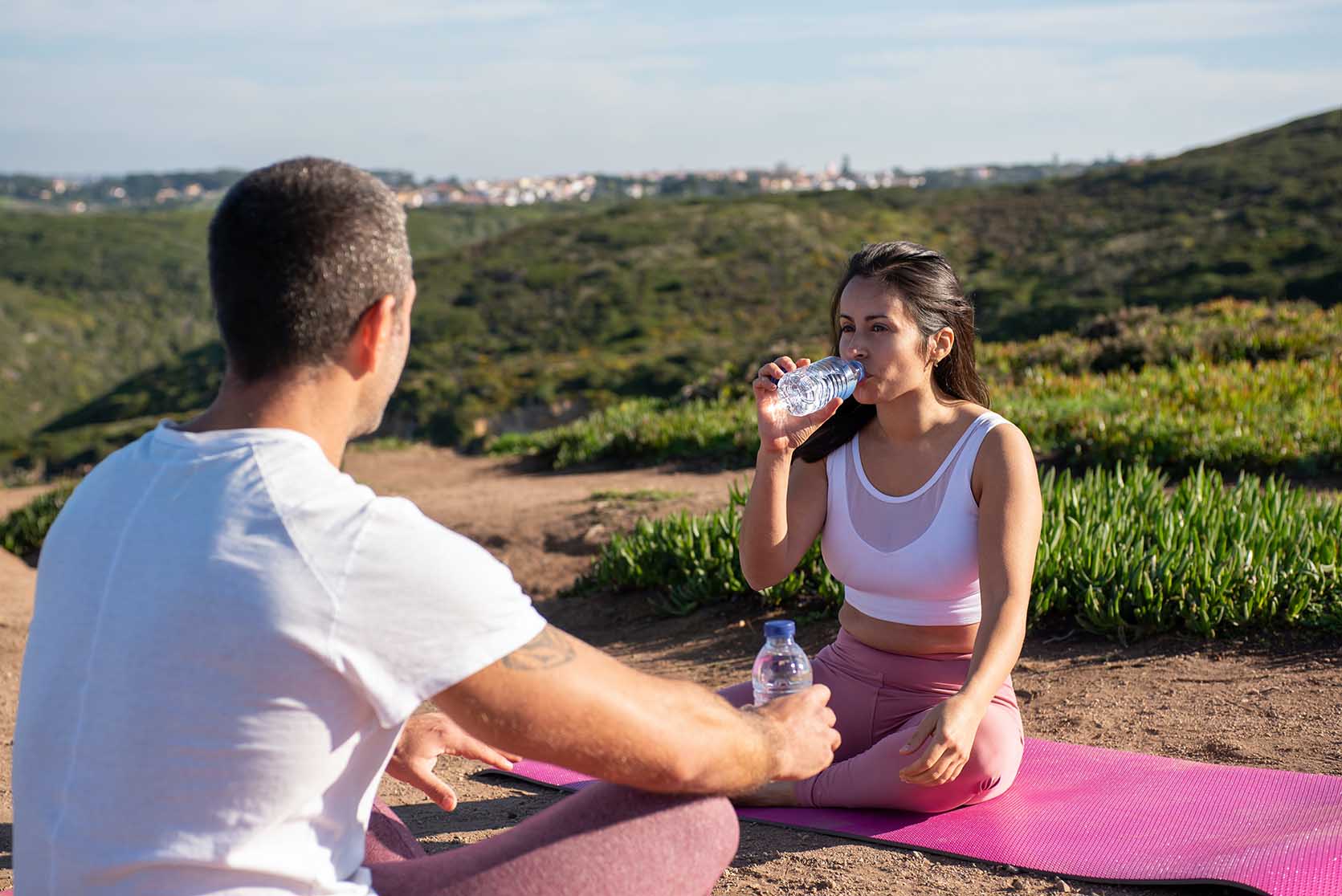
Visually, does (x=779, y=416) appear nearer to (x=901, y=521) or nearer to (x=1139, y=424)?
(x=901, y=521)

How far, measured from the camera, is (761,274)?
38.9m

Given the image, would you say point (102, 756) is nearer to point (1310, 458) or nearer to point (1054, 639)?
point (1054, 639)

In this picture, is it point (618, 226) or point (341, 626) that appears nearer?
→ point (341, 626)

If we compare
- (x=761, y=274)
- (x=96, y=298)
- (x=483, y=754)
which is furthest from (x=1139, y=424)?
(x=96, y=298)

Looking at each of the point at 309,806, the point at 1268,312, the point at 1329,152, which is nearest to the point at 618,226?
the point at 1329,152

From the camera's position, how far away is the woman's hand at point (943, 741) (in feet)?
8.99

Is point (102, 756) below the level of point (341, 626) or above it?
below

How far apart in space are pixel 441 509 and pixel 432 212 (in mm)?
83795

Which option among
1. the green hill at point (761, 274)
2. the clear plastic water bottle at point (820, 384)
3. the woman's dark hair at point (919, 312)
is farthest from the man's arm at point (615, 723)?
the green hill at point (761, 274)

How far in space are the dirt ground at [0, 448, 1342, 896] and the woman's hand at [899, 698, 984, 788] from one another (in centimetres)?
38

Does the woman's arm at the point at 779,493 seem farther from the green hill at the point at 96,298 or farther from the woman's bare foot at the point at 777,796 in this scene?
the green hill at the point at 96,298

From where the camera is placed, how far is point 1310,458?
24.8ft

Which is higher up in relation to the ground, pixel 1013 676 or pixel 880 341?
pixel 880 341

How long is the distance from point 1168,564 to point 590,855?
3.61 m
